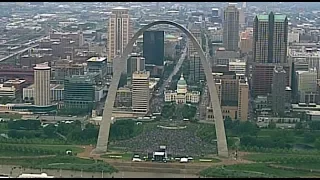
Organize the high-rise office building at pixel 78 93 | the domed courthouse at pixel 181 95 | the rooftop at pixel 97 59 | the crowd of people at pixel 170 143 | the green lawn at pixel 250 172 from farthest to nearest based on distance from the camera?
the rooftop at pixel 97 59 < the domed courthouse at pixel 181 95 < the high-rise office building at pixel 78 93 < the crowd of people at pixel 170 143 < the green lawn at pixel 250 172

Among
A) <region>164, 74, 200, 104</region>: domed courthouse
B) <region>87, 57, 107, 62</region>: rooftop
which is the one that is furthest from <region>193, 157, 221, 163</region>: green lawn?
→ <region>87, 57, 107, 62</region>: rooftop

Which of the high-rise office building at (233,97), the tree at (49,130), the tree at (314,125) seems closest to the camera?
the tree at (49,130)

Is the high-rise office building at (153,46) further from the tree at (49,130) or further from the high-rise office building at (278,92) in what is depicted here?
the tree at (49,130)

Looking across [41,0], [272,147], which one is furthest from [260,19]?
[41,0]

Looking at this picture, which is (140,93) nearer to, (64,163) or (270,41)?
(270,41)

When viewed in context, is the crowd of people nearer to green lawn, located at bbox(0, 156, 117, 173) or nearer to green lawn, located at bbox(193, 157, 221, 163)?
green lawn, located at bbox(193, 157, 221, 163)

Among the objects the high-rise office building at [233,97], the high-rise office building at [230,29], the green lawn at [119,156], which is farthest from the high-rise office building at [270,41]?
the green lawn at [119,156]

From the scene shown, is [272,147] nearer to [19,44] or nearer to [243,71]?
[243,71]
